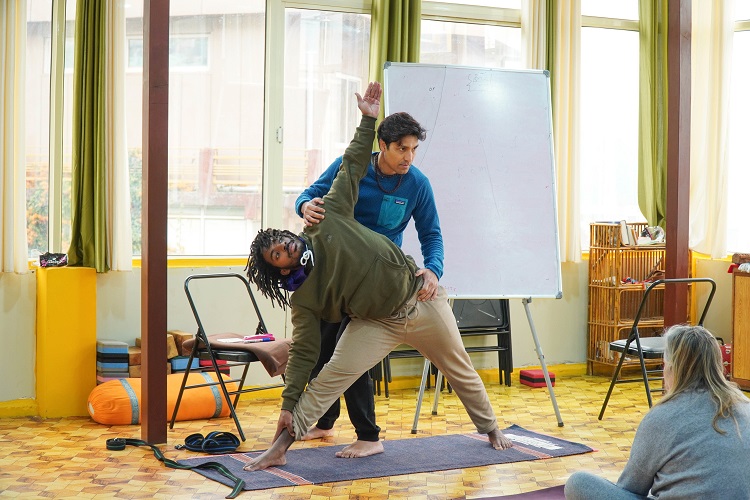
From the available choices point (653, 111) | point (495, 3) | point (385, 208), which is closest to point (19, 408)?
point (385, 208)

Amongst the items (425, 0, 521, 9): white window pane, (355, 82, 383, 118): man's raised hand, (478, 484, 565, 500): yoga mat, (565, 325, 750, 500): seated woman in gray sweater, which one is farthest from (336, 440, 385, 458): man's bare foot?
(425, 0, 521, 9): white window pane

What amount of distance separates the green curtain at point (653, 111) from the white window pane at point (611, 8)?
6.0 inches

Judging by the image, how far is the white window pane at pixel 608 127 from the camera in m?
6.56

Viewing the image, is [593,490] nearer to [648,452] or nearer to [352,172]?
[648,452]

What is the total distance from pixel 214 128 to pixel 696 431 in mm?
3809

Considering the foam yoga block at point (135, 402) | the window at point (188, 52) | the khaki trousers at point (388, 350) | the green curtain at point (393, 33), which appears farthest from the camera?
the green curtain at point (393, 33)

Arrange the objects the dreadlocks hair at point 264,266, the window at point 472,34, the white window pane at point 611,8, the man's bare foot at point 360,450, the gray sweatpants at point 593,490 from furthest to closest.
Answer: the white window pane at point 611,8 < the window at point 472,34 < the man's bare foot at point 360,450 < the dreadlocks hair at point 264,266 < the gray sweatpants at point 593,490

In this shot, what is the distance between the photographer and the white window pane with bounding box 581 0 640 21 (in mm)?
6516

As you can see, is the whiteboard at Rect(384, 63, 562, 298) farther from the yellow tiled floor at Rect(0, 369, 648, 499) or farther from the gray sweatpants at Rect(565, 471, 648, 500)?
the gray sweatpants at Rect(565, 471, 648, 500)

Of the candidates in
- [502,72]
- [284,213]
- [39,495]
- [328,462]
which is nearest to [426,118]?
[502,72]

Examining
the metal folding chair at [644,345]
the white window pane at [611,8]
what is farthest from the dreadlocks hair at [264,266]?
the white window pane at [611,8]

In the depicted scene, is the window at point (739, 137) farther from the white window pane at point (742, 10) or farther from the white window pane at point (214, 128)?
the white window pane at point (214, 128)

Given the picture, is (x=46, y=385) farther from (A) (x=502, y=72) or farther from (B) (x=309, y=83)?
(A) (x=502, y=72)

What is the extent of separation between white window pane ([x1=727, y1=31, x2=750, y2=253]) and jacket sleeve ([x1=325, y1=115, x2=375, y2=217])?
3.42 metres
